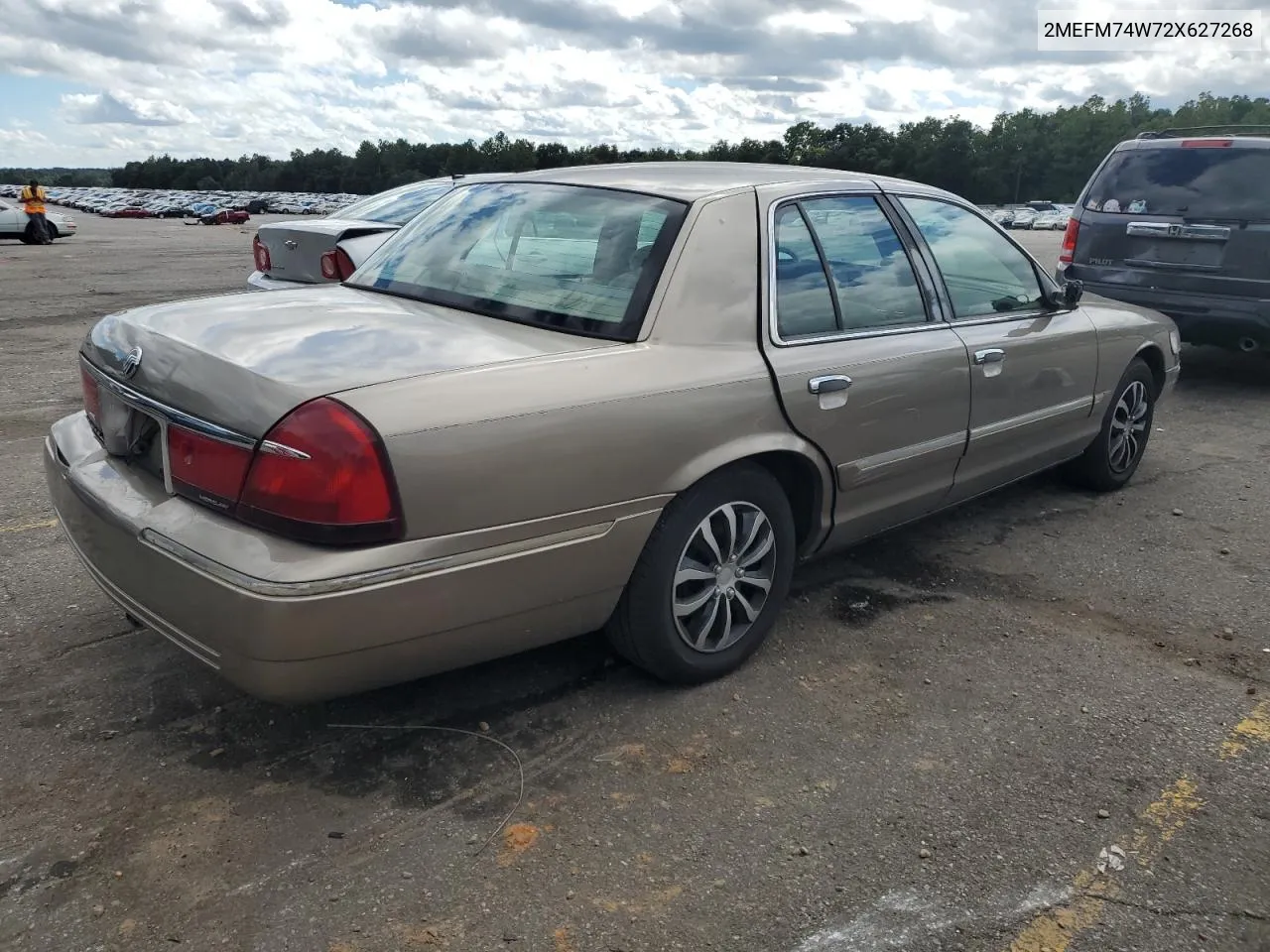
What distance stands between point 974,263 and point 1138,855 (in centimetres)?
251

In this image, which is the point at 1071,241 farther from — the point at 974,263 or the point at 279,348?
the point at 279,348

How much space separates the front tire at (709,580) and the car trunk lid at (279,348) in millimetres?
578

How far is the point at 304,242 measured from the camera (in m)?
7.16

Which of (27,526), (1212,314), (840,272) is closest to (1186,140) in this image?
(1212,314)

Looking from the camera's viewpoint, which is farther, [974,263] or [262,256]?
[262,256]

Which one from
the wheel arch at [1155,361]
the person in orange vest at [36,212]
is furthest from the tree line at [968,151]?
the wheel arch at [1155,361]

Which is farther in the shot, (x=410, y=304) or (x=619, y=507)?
(x=410, y=304)

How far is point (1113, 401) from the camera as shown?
522cm

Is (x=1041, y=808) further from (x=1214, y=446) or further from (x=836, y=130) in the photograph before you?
(x=836, y=130)

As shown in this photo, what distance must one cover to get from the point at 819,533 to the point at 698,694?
2.37 ft

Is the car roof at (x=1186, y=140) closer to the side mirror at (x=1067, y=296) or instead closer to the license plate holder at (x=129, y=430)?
the side mirror at (x=1067, y=296)

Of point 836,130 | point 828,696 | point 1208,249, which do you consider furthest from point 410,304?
point 836,130

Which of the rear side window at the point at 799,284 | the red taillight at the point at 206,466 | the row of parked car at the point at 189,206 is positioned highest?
the rear side window at the point at 799,284

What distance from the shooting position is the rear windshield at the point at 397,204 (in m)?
7.98
